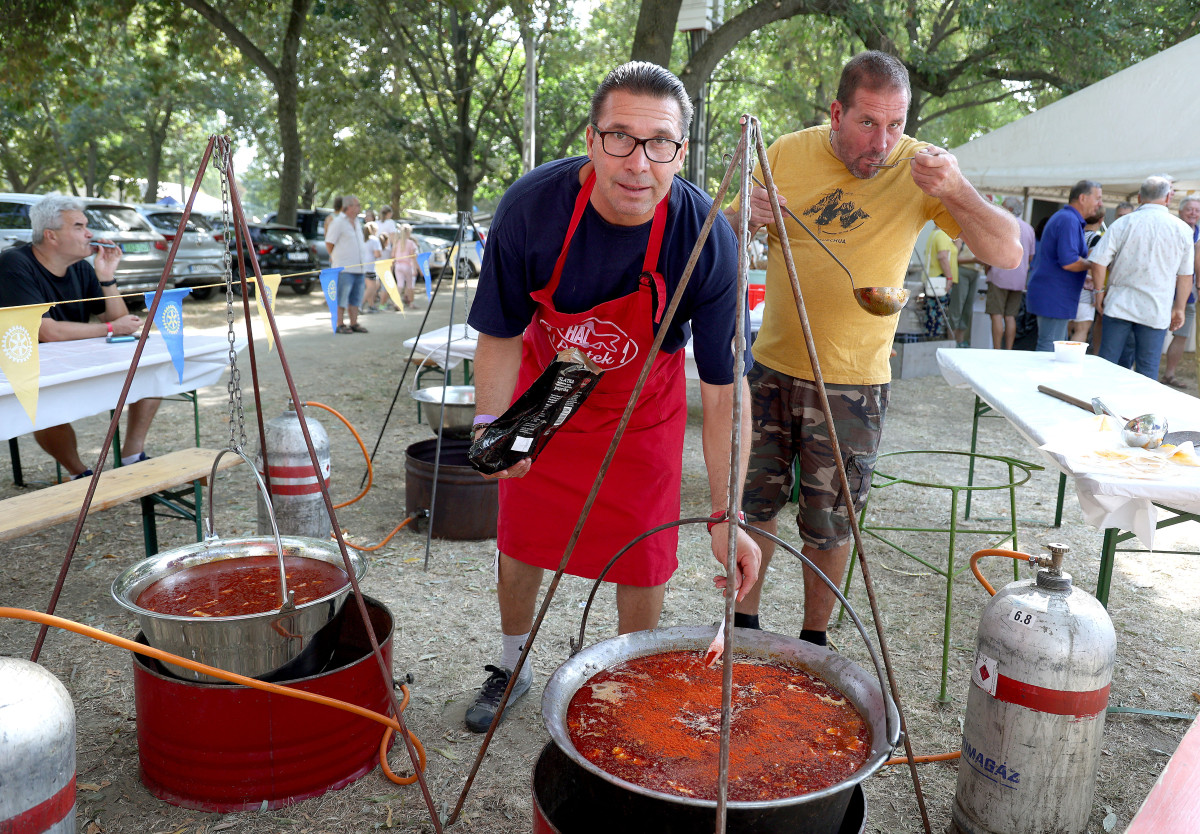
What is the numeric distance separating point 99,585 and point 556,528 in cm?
254

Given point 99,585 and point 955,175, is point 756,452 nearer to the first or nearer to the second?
point 955,175

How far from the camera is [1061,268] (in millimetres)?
7320

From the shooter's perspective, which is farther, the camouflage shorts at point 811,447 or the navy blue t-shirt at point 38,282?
the navy blue t-shirt at point 38,282

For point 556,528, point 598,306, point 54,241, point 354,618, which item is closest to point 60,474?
point 54,241

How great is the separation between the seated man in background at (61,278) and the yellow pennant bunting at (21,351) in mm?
1101

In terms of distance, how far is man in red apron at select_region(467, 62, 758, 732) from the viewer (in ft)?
6.08

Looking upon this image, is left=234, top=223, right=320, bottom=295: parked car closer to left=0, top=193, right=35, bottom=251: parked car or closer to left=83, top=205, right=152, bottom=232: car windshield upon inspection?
left=83, top=205, right=152, bottom=232: car windshield

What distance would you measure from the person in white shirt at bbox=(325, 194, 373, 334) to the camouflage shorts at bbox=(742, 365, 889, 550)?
864 cm

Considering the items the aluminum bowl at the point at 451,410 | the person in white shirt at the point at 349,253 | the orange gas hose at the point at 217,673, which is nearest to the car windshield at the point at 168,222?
the person in white shirt at the point at 349,253

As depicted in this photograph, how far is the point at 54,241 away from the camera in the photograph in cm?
455

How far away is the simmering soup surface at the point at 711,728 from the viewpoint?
154 cm

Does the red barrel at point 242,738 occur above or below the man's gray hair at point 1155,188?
below

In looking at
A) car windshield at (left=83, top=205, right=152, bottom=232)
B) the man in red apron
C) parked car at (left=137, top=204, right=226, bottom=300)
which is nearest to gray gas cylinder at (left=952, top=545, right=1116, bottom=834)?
the man in red apron

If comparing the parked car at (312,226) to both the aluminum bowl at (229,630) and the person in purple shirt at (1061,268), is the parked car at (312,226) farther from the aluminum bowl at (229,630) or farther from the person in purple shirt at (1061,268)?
the aluminum bowl at (229,630)
